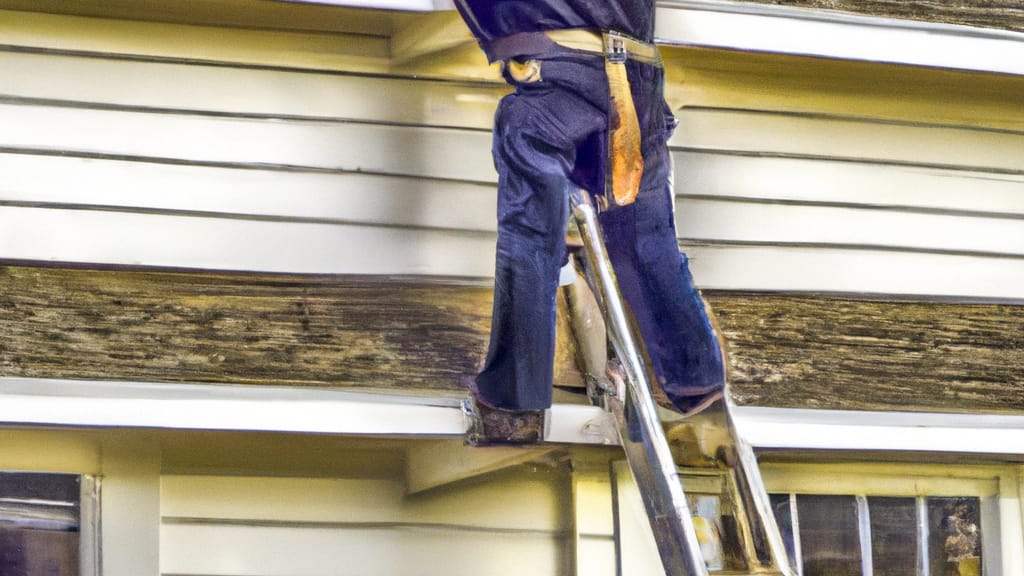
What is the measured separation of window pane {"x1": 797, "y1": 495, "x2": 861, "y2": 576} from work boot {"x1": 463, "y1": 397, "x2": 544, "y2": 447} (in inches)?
35.0

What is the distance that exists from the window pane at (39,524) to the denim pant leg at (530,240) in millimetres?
980

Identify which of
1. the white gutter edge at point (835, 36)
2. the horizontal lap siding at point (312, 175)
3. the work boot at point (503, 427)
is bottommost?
the work boot at point (503, 427)

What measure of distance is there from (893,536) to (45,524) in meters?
2.10

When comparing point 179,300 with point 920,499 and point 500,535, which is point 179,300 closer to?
point 500,535

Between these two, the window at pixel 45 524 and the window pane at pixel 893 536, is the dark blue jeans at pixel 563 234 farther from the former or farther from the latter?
Answer: the window at pixel 45 524

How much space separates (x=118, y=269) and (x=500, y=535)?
1084 mm

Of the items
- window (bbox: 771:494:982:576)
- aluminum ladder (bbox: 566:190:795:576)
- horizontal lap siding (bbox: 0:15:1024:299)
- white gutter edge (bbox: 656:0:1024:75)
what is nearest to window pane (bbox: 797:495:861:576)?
window (bbox: 771:494:982:576)

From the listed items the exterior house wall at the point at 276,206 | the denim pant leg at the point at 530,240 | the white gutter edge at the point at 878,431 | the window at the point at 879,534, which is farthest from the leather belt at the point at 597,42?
the window at the point at 879,534

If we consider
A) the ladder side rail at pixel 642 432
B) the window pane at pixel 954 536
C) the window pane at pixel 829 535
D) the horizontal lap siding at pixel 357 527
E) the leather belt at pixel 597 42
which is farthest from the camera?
the window pane at pixel 954 536

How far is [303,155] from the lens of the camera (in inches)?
133

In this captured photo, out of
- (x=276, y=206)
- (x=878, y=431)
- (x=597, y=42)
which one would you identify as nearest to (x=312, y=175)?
(x=276, y=206)

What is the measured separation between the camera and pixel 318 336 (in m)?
3.31

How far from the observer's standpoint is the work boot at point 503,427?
3.11 metres

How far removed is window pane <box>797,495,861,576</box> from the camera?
359 centimetres
